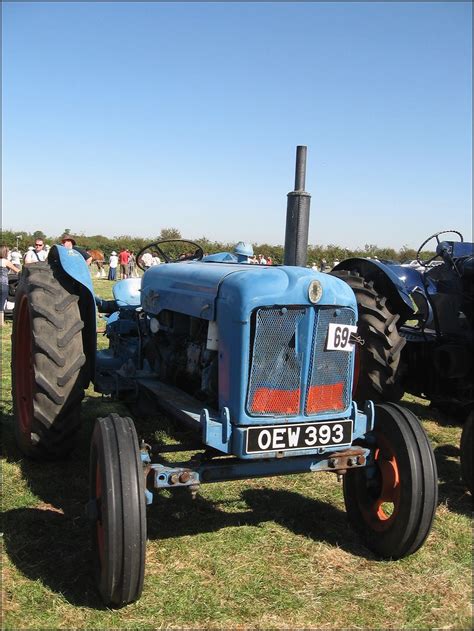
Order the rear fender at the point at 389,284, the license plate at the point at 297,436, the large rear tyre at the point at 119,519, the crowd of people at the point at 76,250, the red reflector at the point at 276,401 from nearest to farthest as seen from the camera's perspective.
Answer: the large rear tyre at the point at 119,519, the license plate at the point at 297,436, the red reflector at the point at 276,401, the crowd of people at the point at 76,250, the rear fender at the point at 389,284

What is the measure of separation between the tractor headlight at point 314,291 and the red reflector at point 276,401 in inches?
17.3

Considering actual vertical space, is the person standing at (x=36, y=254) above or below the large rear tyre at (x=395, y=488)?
above

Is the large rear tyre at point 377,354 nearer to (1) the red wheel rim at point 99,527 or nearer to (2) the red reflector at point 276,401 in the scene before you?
(2) the red reflector at point 276,401

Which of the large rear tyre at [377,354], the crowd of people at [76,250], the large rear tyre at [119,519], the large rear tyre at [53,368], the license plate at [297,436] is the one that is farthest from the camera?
the large rear tyre at [377,354]

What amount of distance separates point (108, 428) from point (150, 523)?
2.98 ft

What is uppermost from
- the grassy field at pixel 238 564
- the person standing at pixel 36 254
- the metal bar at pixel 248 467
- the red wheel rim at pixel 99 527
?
the person standing at pixel 36 254

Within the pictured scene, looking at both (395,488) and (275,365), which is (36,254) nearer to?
(275,365)

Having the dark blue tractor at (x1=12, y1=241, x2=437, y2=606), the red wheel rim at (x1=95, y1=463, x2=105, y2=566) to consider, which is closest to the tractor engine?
the dark blue tractor at (x1=12, y1=241, x2=437, y2=606)

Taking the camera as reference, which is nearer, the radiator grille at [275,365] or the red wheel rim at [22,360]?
the radiator grille at [275,365]

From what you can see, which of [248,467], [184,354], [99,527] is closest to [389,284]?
[184,354]

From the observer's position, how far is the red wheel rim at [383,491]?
3045mm

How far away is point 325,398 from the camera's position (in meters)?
2.97

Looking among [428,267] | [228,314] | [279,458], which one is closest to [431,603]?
[279,458]

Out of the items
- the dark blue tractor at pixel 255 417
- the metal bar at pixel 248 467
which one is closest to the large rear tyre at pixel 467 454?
the dark blue tractor at pixel 255 417
